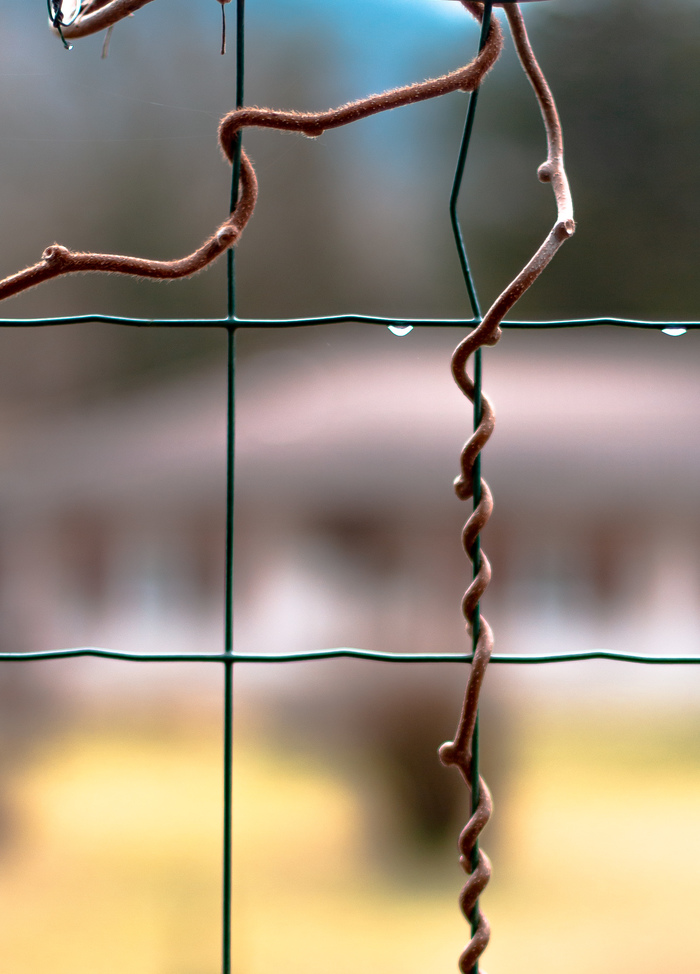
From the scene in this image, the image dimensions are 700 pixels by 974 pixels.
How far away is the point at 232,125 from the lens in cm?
24

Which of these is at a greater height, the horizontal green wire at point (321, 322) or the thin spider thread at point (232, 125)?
the thin spider thread at point (232, 125)

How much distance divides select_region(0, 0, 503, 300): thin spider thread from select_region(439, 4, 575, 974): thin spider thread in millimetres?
19

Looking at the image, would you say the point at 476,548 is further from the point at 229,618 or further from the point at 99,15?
the point at 99,15

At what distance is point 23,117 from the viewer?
1.24m

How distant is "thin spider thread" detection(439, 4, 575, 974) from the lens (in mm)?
240

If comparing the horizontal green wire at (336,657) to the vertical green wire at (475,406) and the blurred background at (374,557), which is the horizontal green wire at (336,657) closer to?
the vertical green wire at (475,406)

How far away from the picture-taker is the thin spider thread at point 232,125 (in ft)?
0.76

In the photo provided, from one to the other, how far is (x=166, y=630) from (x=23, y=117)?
1.36 m

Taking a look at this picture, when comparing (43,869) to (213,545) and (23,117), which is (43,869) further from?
(23,117)

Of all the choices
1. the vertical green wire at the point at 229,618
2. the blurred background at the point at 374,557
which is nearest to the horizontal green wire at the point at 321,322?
the vertical green wire at the point at 229,618

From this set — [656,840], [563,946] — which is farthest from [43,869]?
[656,840]

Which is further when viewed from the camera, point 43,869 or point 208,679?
point 208,679

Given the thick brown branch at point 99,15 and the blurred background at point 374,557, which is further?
the blurred background at point 374,557

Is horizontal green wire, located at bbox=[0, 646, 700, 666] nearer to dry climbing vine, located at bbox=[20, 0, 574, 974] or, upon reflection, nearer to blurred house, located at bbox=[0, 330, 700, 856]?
dry climbing vine, located at bbox=[20, 0, 574, 974]
